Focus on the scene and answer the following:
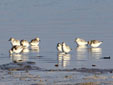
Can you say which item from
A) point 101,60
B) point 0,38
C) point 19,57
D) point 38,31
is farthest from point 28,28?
point 101,60

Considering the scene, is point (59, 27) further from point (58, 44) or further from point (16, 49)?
point (16, 49)

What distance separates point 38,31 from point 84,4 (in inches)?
838

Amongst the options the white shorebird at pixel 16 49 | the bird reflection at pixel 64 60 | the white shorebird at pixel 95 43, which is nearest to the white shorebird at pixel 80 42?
the white shorebird at pixel 95 43

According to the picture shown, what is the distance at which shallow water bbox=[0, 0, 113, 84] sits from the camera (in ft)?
65.7

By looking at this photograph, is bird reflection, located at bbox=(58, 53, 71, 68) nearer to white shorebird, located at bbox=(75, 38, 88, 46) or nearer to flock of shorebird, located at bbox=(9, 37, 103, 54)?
flock of shorebird, located at bbox=(9, 37, 103, 54)

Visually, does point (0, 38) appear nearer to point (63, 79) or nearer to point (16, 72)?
point (16, 72)

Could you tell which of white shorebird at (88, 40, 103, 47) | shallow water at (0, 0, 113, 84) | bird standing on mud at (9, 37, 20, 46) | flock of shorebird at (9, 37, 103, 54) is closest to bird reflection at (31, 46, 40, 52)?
flock of shorebird at (9, 37, 103, 54)

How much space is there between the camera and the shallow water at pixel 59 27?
2002 cm

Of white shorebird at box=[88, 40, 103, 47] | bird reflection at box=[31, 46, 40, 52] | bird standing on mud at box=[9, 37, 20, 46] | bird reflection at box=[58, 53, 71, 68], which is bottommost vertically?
bird reflection at box=[58, 53, 71, 68]

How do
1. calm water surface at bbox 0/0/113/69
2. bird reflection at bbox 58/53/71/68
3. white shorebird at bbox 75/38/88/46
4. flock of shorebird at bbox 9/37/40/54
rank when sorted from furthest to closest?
white shorebird at bbox 75/38/88/46, flock of shorebird at bbox 9/37/40/54, calm water surface at bbox 0/0/113/69, bird reflection at bbox 58/53/71/68

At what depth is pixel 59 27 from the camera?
32531 millimetres

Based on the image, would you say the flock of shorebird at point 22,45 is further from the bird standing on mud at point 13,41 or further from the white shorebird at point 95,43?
the white shorebird at point 95,43

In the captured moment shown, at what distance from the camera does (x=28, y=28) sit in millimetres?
32438

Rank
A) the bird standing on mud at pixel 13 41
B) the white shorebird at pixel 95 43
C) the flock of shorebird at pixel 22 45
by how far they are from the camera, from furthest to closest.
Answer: the bird standing on mud at pixel 13 41, the white shorebird at pixel 95 43, the flock of shorebird at pixel 22 45
